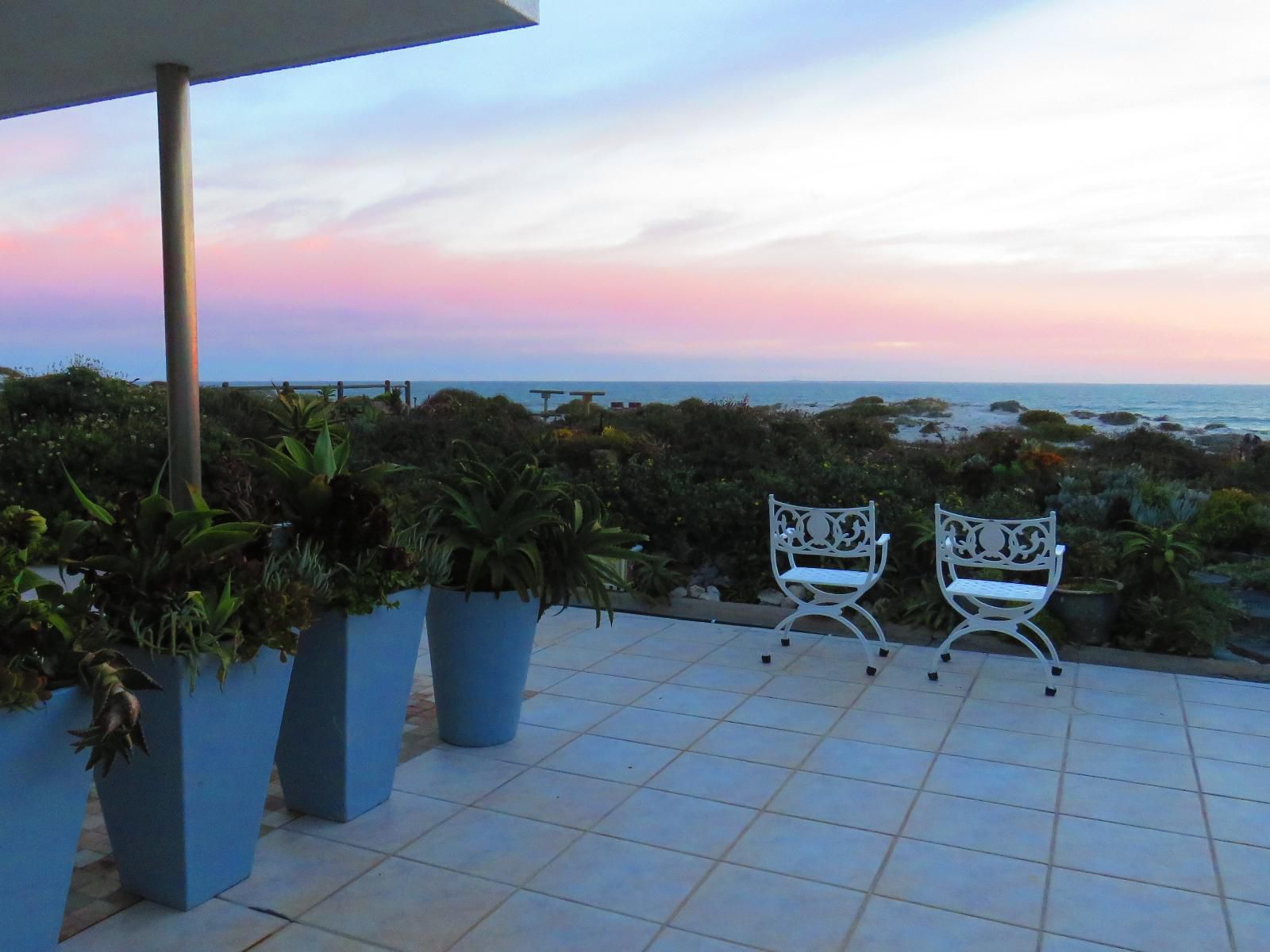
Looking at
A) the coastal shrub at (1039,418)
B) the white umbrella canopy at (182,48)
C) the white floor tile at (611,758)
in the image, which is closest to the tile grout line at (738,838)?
the white floor tile at (611,758)

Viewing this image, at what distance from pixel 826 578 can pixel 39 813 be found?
136 inches

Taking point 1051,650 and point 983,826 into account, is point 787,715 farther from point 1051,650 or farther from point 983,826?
point 1051,650

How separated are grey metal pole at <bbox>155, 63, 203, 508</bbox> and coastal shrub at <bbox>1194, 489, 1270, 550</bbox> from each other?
621 cm

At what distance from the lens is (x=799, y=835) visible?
282 cm

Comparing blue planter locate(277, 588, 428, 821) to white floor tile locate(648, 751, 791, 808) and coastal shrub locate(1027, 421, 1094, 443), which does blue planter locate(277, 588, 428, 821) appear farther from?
coastal shrub locate(1027, 421, 1094, 443)

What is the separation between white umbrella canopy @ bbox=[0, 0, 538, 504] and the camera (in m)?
2.52

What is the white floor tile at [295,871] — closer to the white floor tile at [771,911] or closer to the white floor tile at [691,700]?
the white floor tile at [771,911]

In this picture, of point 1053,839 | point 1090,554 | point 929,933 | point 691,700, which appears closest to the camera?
point 929,933

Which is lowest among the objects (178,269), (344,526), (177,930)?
(177,930)

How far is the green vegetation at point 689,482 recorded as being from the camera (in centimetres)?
340

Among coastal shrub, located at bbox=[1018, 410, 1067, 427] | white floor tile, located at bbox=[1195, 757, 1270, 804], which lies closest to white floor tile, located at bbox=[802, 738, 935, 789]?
white floor tile, located at bbox=[1195, 757, 1270, 804]

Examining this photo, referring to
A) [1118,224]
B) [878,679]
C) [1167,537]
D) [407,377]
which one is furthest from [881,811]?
[407,377]

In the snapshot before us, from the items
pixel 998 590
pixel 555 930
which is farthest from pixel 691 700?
pixel 555 930

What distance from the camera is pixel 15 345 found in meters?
8.14
